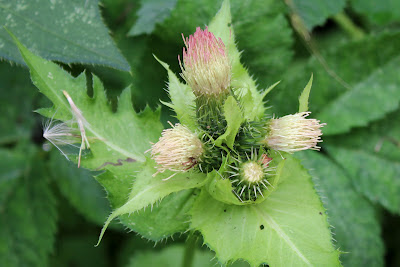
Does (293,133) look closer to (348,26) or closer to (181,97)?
(181,97)

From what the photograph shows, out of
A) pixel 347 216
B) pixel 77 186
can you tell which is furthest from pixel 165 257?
pixel 347 216

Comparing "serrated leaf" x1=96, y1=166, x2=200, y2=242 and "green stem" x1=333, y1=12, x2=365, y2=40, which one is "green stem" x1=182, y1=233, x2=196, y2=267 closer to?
"serrated leaf" x1=96, y1=166, x2=200, y2=242

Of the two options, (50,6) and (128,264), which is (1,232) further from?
(50,6)

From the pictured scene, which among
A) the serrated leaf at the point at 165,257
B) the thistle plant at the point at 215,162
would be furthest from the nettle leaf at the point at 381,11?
the serrated leaf at the point at 165,257

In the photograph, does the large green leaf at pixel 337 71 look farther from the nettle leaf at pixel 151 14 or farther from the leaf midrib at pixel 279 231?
the leaf midrib at pixel 279 231

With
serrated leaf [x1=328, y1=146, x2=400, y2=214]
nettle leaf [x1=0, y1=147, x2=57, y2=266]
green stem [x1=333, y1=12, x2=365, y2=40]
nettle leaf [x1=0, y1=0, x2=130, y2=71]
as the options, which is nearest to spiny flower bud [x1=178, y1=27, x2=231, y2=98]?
nettle leaf [x1=0, y1=0, x2=130, y2=71]

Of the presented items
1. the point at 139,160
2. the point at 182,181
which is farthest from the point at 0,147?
the point at 182,181

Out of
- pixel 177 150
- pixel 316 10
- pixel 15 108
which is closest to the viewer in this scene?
pixel 177 150
